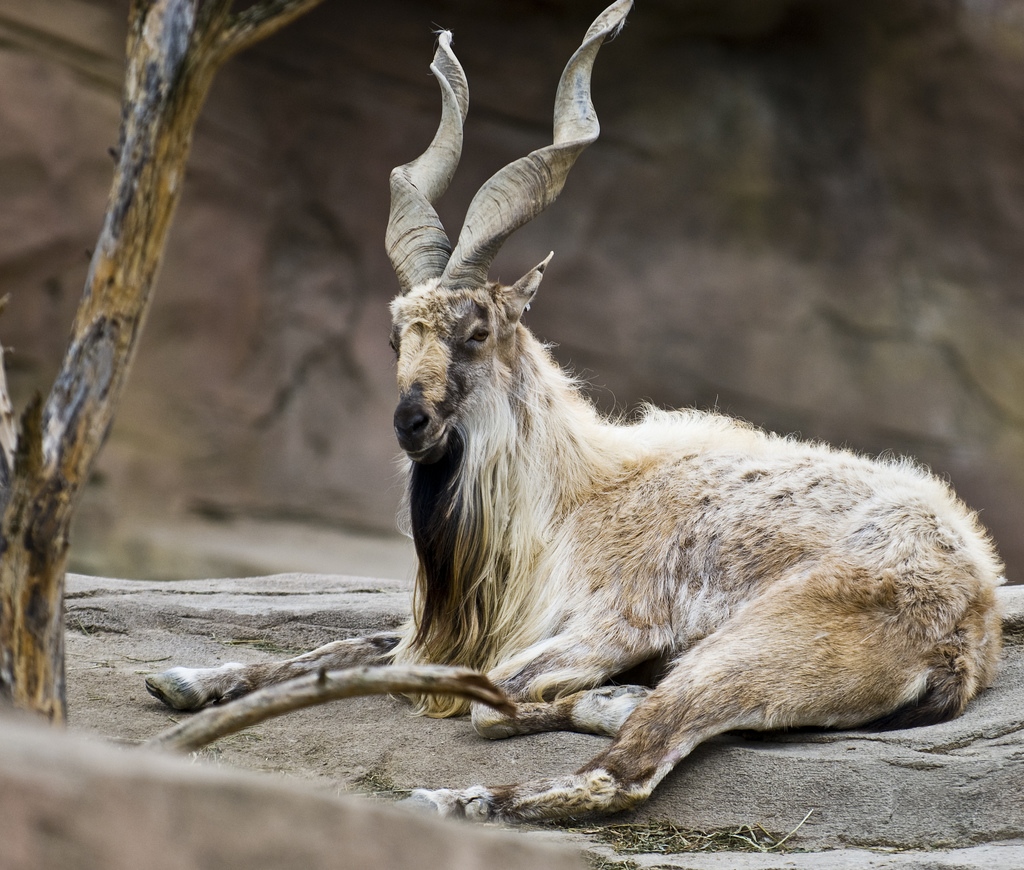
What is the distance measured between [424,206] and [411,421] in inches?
42.1

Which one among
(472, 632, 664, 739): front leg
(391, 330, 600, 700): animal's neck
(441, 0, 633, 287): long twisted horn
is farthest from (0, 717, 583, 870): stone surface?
(441, 0, 633, 287): long twisted horn

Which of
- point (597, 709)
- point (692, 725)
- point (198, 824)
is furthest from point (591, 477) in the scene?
point (198, 824)

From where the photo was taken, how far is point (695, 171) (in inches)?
401

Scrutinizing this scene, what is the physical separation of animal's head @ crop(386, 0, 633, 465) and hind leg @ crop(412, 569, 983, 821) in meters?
1.23

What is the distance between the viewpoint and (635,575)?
13.2 ft

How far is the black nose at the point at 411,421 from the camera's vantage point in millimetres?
3877

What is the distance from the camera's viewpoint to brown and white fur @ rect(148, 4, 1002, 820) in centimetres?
338

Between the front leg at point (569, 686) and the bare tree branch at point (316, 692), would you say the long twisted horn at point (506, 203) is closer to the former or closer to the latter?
the front leg at point (569, 686)

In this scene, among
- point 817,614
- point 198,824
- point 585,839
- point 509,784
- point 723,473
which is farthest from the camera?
point 723,473

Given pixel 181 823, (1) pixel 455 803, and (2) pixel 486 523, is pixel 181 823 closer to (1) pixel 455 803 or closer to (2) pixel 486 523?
(1) pixel 455 803

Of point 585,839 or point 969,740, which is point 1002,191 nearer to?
point 969,740

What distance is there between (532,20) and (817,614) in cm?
769

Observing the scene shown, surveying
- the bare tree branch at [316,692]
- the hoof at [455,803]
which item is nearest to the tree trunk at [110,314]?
the bare tree branch at [316,692]

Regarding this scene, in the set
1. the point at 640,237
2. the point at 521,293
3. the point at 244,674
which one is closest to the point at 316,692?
the point at 244,674
